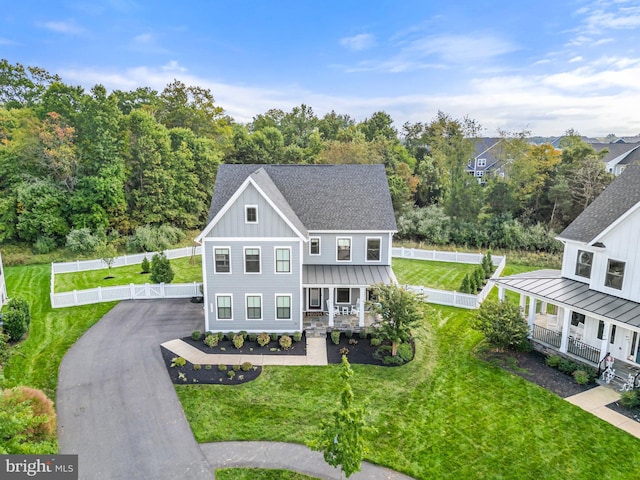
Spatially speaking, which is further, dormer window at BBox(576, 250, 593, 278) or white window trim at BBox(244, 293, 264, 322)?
white window trim at BBox(244, 293, 264, 322)

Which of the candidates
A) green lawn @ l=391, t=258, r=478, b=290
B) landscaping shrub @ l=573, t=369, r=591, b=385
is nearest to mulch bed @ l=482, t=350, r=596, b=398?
landscaping shrub @ l=573, t=369, r=591, b=385

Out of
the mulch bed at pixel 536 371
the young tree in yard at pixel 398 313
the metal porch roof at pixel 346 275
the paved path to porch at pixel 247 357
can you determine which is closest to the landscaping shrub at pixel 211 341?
the paved path to porch at pixel 247 357

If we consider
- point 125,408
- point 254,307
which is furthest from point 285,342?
Result: point 125,408

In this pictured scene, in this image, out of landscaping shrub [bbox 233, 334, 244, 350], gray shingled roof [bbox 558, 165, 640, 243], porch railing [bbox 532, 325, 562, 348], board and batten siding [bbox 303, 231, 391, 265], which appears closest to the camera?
porch railing [bbox 532, 325, 562, 348]

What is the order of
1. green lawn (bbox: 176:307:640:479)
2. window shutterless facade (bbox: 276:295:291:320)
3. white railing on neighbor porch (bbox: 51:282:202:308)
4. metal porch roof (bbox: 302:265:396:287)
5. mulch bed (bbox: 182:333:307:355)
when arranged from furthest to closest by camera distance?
white railing on neighbor porch (bbox: 51:282:202:308) → metal porch roof (bbox: 302:265:396:287) → window shutterless facade (bbox: 276:295:291:320) → mulch bed (bbox: 182:333:307:355) → green lawn (bbox: 176:307:640:479)

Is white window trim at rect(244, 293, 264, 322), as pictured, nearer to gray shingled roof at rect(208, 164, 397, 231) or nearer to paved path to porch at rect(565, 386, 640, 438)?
gray shingled roof at rect(208, 164, 397, 231)

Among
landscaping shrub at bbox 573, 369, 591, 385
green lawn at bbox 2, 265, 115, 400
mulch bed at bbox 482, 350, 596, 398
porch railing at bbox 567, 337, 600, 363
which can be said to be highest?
porch railing at bbox 567, 337, 600, 363

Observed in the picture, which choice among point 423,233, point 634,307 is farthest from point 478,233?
point 634,307

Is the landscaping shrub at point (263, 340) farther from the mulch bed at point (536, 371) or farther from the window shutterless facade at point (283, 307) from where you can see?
the mulch bed at point (536, 371)

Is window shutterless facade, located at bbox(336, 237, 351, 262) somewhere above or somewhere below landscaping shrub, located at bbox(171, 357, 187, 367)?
above
